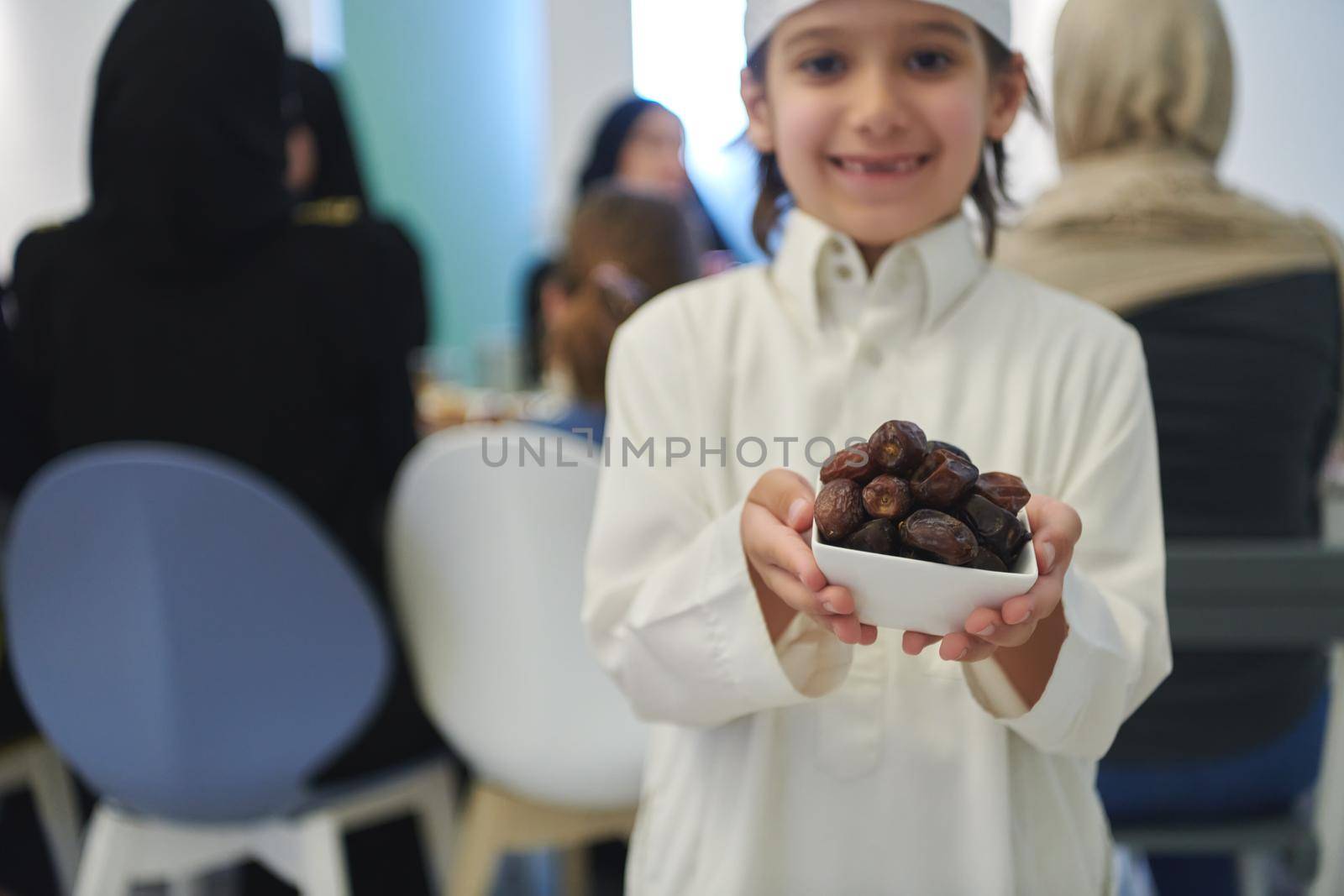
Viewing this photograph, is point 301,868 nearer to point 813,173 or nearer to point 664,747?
point 664,747

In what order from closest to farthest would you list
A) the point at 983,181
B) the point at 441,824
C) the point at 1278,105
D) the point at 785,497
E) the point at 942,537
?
the point at 942,537, the point at 785,497, the point at 983,181, the point at 441,824, the point at 1278,105

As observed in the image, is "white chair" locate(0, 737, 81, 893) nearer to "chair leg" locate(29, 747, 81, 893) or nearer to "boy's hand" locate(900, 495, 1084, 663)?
"chair leg" locate(29, 747, 81, 893)

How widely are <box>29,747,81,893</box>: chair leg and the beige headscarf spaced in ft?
4.24

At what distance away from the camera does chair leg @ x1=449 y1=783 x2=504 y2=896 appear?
1230 millimetres

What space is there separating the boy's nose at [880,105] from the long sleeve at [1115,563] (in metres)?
0.17

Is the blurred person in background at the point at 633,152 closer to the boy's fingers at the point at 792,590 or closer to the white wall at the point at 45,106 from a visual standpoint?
the white wall at the point at 45,106

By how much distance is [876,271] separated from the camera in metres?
0.64

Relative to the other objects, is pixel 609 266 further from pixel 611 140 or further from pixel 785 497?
pixel 611 140

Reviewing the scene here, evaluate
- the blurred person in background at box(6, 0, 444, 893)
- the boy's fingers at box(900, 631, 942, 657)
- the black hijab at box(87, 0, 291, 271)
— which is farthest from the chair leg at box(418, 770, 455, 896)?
the boy's fingers at box(900, 631, 942, 657)

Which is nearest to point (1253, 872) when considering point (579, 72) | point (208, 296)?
point (208, 296)

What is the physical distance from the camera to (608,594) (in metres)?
0.66

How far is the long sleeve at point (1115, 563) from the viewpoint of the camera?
58cm

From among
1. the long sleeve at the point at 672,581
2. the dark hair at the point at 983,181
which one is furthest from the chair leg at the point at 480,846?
the dark hair at the point at 983,181

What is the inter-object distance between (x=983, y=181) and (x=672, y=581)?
28 cm
